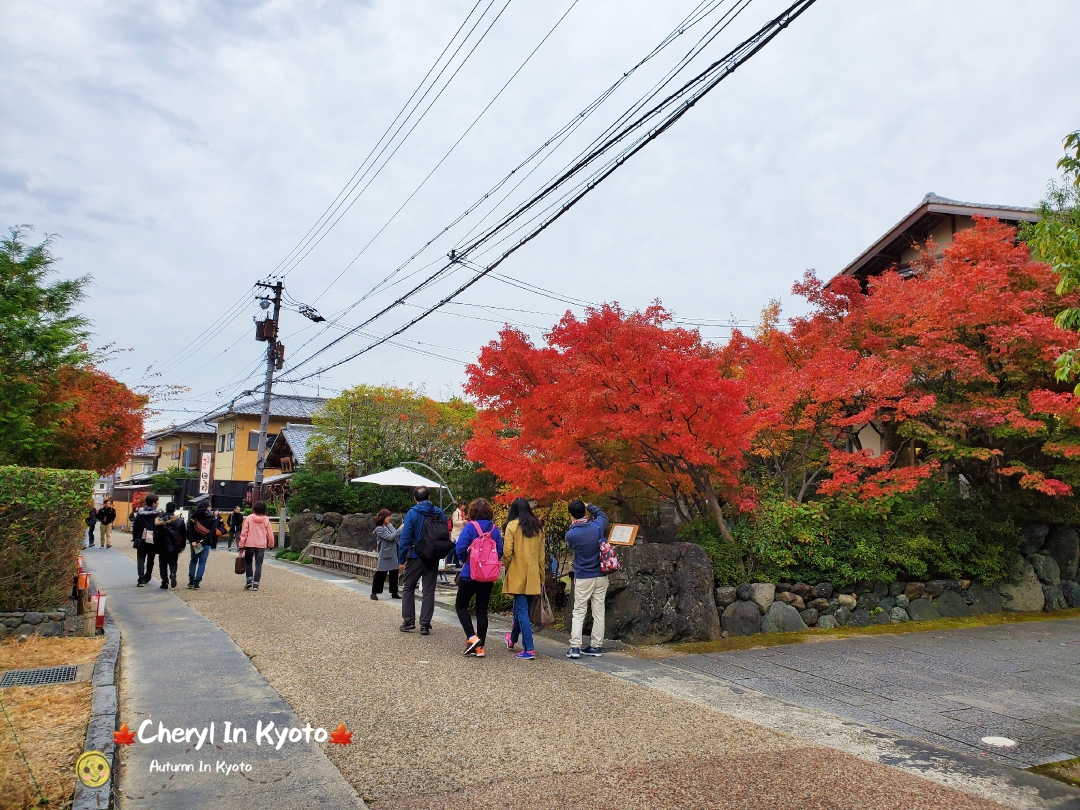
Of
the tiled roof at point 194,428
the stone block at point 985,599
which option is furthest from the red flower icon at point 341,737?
the tiled roof at point 194,428

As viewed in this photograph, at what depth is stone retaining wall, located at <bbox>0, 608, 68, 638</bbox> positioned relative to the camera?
25.6ft

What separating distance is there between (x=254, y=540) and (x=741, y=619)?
8.74 metres

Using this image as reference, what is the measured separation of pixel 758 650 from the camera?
877 centimetres

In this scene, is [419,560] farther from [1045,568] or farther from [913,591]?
[1045,568]

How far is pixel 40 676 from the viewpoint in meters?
6.37

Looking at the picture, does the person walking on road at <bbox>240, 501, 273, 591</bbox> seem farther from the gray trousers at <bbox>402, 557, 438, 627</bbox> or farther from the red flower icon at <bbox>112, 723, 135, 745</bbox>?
the red flower icon at <bbox>112, 723, 135, 745</bbox>

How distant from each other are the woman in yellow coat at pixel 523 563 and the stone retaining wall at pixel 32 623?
509 cm

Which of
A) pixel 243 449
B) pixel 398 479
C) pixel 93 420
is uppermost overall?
pixel 243 449

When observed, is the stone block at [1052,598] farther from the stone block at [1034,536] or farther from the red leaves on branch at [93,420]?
the red leaves on branch at [93,420]

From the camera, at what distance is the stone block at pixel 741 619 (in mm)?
9672

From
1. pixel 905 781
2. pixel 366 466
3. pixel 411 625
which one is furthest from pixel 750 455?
pixel 366 466

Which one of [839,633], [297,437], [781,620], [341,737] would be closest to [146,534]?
[341,737]

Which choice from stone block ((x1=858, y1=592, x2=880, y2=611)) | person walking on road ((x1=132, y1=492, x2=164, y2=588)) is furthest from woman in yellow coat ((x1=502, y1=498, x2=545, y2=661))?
person walking on road ((x1=132, y1=492, x2=164, y2=588))

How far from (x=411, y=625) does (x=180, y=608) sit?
415 cm
